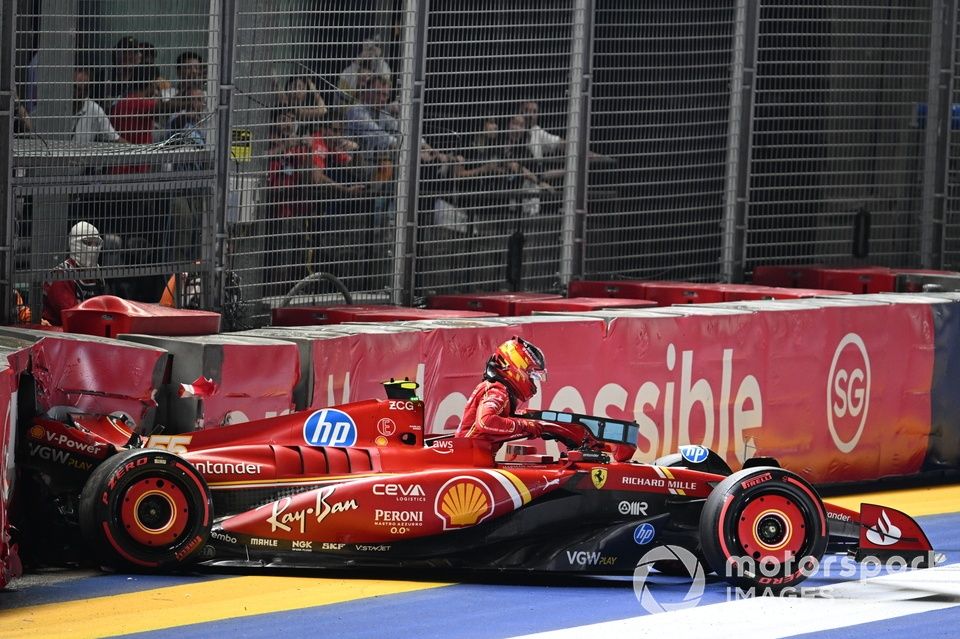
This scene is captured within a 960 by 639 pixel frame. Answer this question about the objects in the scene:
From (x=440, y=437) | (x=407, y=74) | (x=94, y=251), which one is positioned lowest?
(x=440, y=437)

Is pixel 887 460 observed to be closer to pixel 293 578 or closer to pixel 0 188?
pixel 293 578

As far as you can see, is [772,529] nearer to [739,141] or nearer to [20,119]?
[20,119]

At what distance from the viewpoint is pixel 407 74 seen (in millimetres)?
13180

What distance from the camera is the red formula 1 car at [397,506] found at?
8.98 meters

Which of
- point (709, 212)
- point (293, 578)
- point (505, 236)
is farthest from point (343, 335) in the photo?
point (709, 212)

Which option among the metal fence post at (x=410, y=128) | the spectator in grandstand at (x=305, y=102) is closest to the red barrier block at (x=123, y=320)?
the spectator in grandstand at (x=305, y=102)

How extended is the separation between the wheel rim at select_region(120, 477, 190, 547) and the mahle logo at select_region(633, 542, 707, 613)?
245 centimetres

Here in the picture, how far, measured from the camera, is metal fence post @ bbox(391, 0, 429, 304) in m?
13.2

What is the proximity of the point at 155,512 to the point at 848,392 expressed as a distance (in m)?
6.02

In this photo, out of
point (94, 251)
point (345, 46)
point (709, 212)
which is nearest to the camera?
point (94, 251)

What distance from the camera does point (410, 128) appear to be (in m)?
13.2

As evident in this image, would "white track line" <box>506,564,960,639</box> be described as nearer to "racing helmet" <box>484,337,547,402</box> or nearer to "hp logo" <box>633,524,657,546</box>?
"hp logo" <box>633,524,657,546</box>

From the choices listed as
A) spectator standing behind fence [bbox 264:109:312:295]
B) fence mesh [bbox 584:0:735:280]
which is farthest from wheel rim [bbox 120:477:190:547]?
fence mesh [bbox 584:0:735:280]

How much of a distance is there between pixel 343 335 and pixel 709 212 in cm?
586
